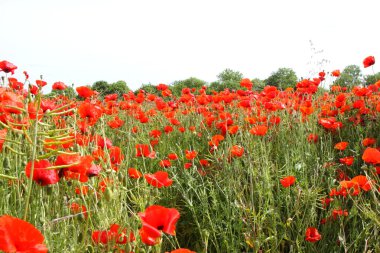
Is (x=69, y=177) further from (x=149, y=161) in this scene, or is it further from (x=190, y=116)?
(x=190, y=116)

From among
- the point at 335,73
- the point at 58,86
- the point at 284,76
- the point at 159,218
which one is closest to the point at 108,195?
the point at 159,218

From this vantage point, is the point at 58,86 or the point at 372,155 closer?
the point at 372,155

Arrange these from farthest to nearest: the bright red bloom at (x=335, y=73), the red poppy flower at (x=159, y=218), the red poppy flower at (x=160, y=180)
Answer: the bright red bloom at (x=335, y=73) → the red poppy flower at (x=160, y=180) → the red poppy flower at (x=159, y=218)

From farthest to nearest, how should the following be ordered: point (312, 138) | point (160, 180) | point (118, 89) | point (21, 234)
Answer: point (118, 89), point (312, 138), point (160, 180), point (21, 234)

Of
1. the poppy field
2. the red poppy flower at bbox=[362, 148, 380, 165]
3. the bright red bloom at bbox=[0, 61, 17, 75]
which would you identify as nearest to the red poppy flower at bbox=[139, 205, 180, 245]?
the poppy field

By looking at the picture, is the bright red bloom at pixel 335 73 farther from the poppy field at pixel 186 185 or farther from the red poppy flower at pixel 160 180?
the red poppy flower at pixel 160 180

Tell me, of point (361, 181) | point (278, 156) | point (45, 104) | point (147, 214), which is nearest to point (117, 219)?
point (147, 214)

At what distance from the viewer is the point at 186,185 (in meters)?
2.90

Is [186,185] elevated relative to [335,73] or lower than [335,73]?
lower

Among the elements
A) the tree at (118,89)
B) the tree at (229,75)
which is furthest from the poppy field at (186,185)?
the tree at (229,75)

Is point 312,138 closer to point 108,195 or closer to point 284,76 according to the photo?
point 108,195

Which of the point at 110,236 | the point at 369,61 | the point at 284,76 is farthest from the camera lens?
the point at 284,76

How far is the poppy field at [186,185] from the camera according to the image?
133cm

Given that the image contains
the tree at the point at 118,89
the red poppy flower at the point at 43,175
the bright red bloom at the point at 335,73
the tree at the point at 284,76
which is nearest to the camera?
the red poppy flower at the point at 43,175
